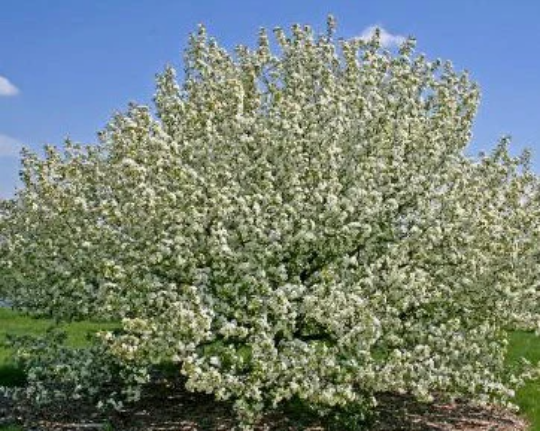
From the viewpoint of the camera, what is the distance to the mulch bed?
59.7ft

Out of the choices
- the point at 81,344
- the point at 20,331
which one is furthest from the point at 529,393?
the point at 20,331

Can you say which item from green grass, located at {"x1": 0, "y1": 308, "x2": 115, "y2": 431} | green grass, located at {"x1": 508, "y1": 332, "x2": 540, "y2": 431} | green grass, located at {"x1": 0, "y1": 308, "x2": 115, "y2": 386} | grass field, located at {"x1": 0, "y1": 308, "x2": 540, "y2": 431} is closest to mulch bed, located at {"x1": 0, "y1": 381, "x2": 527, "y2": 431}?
green grass, located at {"x1": 508, "y1": 332, "x2": 540, "y2": 431}

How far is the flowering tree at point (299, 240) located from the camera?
14609 mm

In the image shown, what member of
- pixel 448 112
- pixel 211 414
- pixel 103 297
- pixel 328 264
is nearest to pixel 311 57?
pixel 448 112

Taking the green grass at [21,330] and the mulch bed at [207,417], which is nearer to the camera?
the mulch bed at [207,417]

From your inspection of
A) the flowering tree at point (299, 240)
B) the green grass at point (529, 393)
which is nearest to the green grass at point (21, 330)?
the flowering tree at point (299, 240)

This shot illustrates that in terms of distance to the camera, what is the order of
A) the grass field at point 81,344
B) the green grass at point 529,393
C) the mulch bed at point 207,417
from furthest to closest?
the grass field at point 81,344
the green grass at point 529,393
the mulch bed at point 207,417

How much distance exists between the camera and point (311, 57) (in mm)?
19453

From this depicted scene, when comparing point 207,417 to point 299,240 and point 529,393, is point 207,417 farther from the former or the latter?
point 529,393

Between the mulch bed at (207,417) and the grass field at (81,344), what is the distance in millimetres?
705

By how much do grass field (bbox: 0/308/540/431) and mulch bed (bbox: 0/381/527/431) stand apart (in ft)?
2.31

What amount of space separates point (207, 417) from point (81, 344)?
12.4 meters

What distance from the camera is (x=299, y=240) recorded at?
15.2 meters

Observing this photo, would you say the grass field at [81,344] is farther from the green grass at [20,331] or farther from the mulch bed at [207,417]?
the mulch bed at [207,417]
